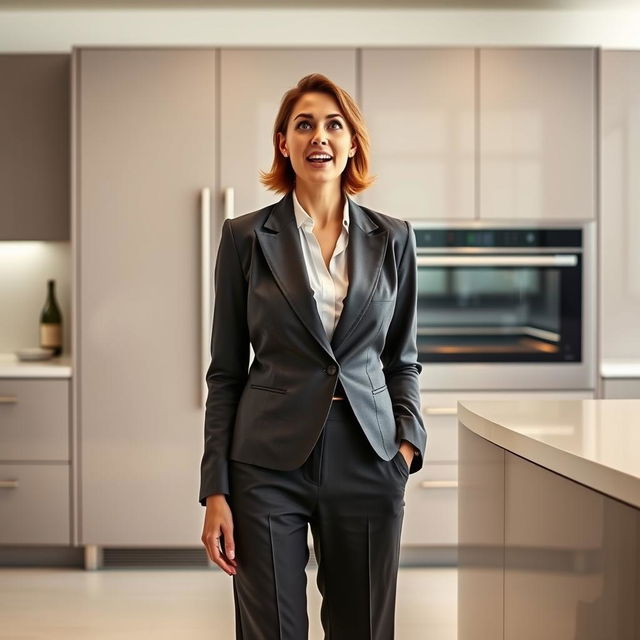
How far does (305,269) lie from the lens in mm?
1596

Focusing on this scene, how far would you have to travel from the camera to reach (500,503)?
174 cm

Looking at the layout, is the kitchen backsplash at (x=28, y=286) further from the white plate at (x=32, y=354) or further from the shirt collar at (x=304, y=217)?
the shirt collar at (x=304, y=217)

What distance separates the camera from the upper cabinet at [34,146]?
3.67 metres

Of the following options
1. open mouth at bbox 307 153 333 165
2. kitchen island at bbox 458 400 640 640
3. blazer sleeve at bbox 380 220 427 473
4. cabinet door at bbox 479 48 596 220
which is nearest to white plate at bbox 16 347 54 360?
cabinet door at bbox 479 48 596 220

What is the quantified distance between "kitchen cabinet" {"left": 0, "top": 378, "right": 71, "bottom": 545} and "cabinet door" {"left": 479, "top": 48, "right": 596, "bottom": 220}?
74.9 inches

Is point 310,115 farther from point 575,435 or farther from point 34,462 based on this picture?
point 34,462

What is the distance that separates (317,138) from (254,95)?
201cm

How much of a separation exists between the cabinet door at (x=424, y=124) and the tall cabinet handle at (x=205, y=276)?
0.63 meters

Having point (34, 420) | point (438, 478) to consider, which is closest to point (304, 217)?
point (438, 478)

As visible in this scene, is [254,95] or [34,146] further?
[34,146]

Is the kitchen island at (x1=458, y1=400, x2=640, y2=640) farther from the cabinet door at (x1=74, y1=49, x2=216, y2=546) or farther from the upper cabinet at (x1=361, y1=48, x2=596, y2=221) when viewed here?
the cabinet door at (x1=74, y1=49, x2=216, y2=546)

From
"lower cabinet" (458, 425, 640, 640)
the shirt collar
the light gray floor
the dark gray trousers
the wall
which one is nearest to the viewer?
Answer: "lower cabinet" (458, 425, 640, 640)

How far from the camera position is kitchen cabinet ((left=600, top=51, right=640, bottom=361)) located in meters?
3.66

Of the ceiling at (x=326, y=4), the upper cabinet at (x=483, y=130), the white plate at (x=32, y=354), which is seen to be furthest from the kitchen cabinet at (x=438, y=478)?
the ceiling at (x=326, y=4)
